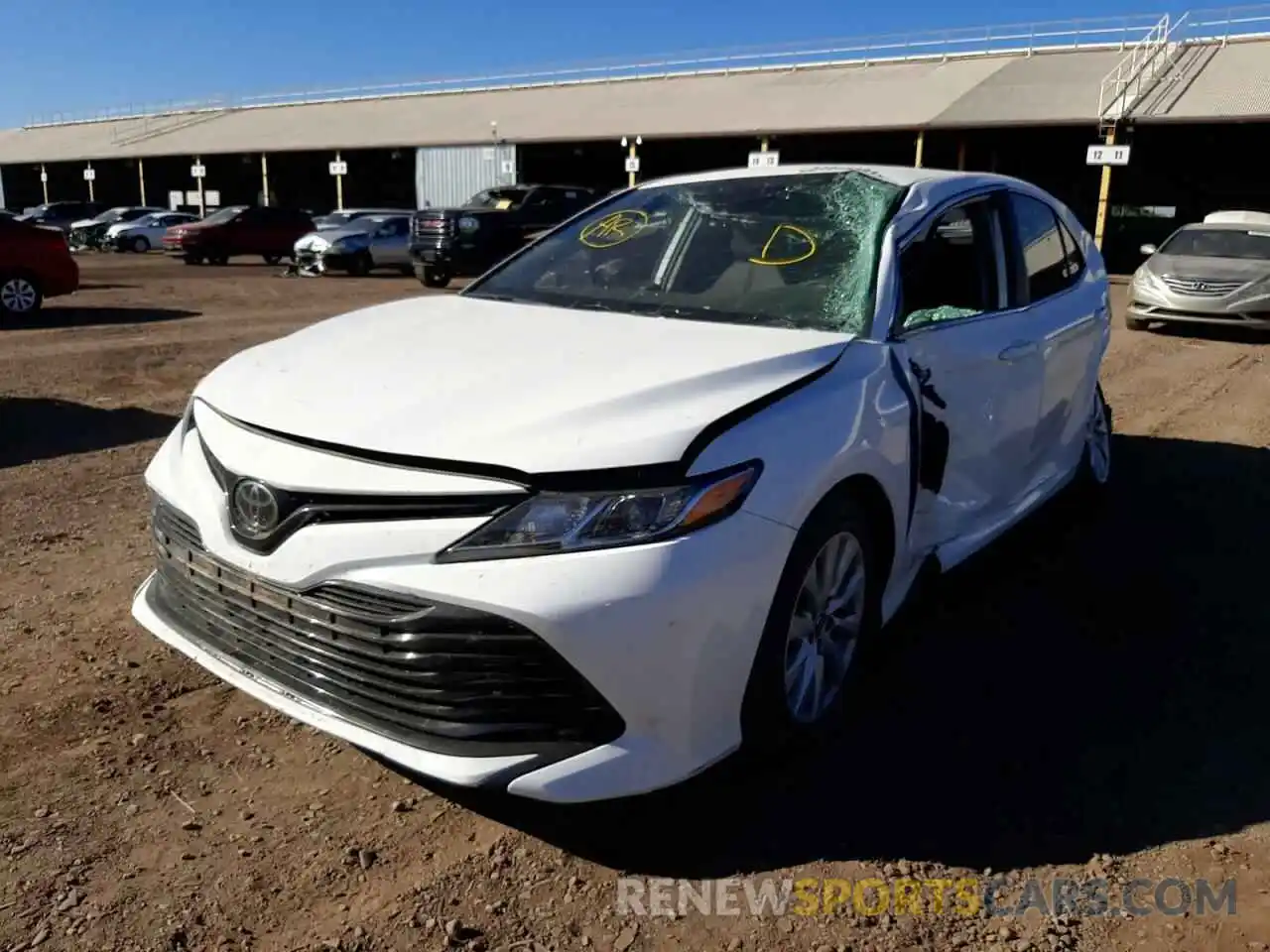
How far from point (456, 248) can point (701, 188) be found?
15.2 metres

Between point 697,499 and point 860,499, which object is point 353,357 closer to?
point 697,499

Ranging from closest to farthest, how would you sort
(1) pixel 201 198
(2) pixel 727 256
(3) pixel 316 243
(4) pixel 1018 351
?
(2) pixel 727 256, (4) pixel 1018 351, (3) pixel 316 243, (1) pixel 201 198

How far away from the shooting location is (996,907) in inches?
97.8

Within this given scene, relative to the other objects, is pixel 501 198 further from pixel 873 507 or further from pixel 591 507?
pixel 591 507

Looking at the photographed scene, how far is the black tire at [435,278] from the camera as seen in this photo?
19156mm

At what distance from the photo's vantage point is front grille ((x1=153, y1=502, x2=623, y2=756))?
232cm

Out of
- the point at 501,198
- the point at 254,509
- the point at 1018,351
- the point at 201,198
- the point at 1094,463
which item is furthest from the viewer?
the point at 201,198

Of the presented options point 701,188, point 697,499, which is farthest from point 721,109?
point 697,499

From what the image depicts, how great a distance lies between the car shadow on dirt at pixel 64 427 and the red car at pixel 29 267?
6.04 meters

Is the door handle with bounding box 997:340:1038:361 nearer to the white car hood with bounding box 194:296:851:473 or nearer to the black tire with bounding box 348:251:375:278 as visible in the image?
the white car hood with bounding box 194:296:851:473

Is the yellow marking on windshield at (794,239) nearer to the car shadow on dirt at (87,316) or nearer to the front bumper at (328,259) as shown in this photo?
the car shadow on dirt at (87,316)

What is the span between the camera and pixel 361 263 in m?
22.6

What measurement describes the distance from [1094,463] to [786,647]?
3.42 metres

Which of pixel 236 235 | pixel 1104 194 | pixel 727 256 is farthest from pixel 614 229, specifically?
pixel 236 235
